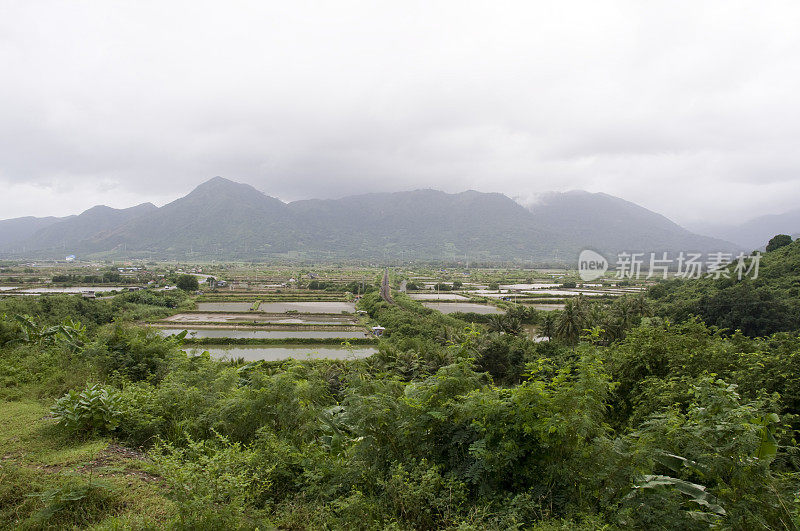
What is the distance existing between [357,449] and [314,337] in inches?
1009

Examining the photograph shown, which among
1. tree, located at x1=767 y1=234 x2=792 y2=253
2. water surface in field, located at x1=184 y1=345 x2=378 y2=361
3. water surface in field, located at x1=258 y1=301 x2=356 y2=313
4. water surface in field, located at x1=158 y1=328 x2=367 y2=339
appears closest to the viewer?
water surface in field, located at x1=184 y1=345 x2=378 y2=361

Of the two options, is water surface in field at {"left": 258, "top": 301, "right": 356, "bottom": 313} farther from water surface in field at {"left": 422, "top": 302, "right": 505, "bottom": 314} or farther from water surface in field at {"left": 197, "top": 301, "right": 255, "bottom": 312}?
water surface in field at {"left": 422, "top": 302, "right": 505, "bottom": 314}

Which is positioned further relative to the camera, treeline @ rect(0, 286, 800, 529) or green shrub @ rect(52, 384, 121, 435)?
green shrub @ rect(52, 384, 121, 435)

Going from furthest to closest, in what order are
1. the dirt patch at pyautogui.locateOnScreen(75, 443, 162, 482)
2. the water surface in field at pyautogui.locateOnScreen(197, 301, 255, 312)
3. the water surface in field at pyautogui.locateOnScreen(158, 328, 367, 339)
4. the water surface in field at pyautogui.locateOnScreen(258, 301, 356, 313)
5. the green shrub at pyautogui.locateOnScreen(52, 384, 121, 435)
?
the water surface in field at pyautogui.locateOnScreen(258, 301, 356, 313) → the water surface in field at pyautogui.locateOnScreen(197, 301, 255, 312) → the water surface in field at pyautogui.locateOnScreen(158, 328, 367, 339) → the green shrub at pyautogui.locateOnScreen(52, 384, 121, 435) → the dirt patch at pyautogui.locateOnScreen(75, 443, 162, 482)

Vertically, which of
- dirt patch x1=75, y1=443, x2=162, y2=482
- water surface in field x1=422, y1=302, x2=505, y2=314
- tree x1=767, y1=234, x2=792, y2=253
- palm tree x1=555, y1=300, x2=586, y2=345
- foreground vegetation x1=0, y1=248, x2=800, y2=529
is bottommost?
water surface in field x1=422, y1=302, x2=505, y2=314

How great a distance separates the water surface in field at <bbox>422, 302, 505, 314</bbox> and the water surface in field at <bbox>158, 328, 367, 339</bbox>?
13.6 metres

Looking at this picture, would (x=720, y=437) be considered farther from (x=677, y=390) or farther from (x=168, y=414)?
(x=168, y=414)

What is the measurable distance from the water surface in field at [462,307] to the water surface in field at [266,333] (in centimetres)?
1356

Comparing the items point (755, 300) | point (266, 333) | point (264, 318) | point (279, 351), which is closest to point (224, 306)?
point (264, 318)

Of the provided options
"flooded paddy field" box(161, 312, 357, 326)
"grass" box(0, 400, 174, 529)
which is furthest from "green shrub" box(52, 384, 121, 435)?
"flooded paddy field" box(161, 312, 357, 326)

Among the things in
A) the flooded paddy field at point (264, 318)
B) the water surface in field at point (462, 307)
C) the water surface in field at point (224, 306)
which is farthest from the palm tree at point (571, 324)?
the water surface in field at point (224, 306)

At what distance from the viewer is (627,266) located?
40.3 meters

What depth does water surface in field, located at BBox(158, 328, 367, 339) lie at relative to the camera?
28.9 metres

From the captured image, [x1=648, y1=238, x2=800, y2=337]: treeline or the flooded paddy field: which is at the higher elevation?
[x1=648, y1=238, x2=800, y2=337]: treeline
